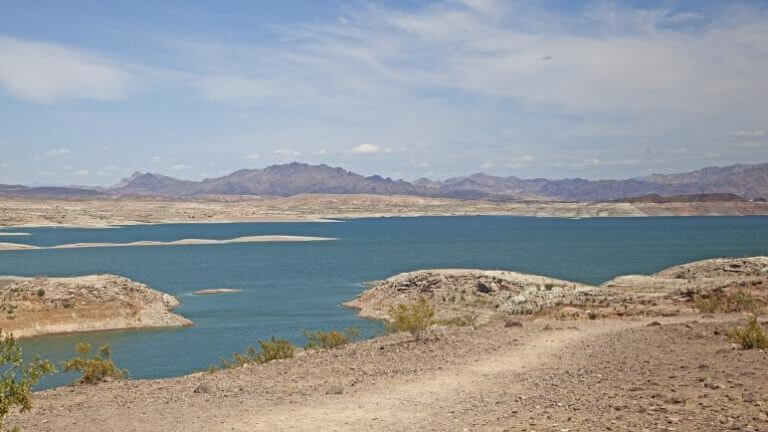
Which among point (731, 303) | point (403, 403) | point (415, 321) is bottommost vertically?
point (403, 403)

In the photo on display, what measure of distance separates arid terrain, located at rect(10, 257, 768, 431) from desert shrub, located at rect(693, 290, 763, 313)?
2.93 metres

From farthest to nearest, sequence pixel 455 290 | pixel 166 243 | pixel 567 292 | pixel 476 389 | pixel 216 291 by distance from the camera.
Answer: pixel 166 243 < pixel 216 291 < pixel 455 290 < pixel 567 292 < pixel 476 389

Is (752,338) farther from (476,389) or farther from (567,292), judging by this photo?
(567,292)

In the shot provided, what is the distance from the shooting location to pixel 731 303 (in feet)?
93.3

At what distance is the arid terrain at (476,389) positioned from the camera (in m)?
12.3

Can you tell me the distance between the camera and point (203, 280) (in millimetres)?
68375

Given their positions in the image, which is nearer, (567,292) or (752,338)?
(752,338)

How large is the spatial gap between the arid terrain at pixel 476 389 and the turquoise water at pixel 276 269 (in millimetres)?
13166

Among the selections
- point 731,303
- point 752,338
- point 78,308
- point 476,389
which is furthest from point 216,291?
point 752,338

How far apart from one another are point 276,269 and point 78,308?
37.1 m

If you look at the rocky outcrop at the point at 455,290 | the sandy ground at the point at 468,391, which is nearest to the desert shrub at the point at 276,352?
the sandy ground at the point at 468,391

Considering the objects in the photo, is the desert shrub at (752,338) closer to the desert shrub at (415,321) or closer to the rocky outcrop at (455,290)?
the desert shrub at (415,321)

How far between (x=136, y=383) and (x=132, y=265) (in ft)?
228

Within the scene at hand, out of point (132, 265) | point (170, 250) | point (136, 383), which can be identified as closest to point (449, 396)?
point (136, 383)
